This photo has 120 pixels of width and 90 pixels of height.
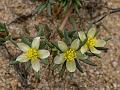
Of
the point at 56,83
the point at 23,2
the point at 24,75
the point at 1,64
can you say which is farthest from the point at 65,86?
the point at 23,2

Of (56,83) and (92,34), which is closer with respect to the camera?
(92,34)

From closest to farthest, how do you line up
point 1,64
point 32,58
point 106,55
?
1. point 32,58
2. point 1,64
3. point 106,55

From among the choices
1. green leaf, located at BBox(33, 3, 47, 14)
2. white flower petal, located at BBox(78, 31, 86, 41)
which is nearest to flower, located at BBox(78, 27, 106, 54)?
white flower petal, located at BBox(78, 31, 86, 41)

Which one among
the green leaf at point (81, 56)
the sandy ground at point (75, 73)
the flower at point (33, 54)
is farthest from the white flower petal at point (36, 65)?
the sandy ground at point (75, 73)

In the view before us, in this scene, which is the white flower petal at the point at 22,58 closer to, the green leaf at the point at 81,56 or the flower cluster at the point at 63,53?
the flower cluster at the point at 63,53

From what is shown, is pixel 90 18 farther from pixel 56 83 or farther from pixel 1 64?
pixel 1 64

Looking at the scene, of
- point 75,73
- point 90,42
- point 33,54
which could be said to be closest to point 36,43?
point 33,54

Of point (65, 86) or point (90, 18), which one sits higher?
point (90, 18)

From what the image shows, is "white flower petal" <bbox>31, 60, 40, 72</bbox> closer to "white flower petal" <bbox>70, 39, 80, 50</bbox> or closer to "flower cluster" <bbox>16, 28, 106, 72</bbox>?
"flower cluster" <bbox>16, 28, 106, 72</bbox>
